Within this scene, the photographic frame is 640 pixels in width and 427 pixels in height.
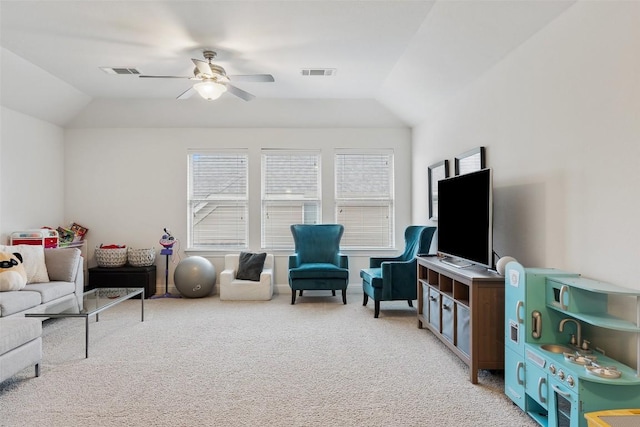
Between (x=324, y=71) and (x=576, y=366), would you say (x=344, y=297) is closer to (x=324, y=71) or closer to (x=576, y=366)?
(x=324, y=71)

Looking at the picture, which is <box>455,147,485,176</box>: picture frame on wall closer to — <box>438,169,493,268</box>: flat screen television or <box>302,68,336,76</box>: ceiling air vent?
<box>438,169,493,268</box>: flat screen television

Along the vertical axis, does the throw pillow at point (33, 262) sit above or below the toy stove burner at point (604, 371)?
→ above

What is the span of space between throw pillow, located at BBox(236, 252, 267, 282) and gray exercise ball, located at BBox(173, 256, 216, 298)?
0.47 meters

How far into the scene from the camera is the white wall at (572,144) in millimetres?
2037

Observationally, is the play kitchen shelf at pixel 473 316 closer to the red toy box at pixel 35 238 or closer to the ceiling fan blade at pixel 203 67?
the ceiling fan blade at pixel 203 67

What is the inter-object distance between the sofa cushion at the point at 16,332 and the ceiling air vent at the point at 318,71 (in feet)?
11.8

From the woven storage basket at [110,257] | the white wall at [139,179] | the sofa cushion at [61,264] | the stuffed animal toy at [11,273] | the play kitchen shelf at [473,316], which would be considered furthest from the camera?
the white wall at [139,179]

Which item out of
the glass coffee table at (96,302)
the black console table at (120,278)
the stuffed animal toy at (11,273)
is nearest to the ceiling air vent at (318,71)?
the glass coffee table at (96,302)

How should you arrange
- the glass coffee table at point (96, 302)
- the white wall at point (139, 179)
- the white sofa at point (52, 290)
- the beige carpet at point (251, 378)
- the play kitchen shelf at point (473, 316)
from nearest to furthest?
the beige carpet at point (251, 378), the play kitchen shelf at point (473, 316), the white sofa at point (52, 290), the glass coffee table at point (96, 302), the white wall at point (139, 179)

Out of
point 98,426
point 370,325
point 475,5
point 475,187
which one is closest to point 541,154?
point 475,187

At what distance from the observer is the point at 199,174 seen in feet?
19.7

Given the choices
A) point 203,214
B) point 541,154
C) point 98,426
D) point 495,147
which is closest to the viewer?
point 98,426

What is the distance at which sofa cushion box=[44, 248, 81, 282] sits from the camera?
425cm

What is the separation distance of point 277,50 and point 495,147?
7.77 feet
